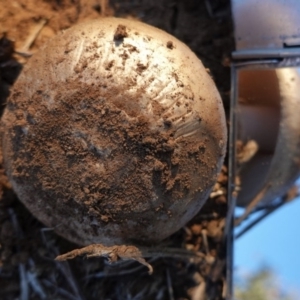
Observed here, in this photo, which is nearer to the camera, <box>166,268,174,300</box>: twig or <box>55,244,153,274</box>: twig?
<box>55,244,153,274</box>: twig

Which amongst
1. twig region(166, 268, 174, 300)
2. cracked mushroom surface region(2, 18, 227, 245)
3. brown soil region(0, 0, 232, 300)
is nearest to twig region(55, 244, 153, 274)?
cracked mushroom surface region(2, 18, 227, 245)

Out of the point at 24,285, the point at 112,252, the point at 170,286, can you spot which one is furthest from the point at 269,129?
the point at 24,285

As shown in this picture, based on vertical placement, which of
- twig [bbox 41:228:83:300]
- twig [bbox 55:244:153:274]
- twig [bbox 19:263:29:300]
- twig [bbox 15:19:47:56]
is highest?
twig [bbox 15:19:47:56]

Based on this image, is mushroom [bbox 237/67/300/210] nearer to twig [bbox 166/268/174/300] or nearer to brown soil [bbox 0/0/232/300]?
brown soil [bbox 0/0/232/300]

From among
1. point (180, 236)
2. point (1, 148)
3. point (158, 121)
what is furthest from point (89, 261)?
point (158, 121)

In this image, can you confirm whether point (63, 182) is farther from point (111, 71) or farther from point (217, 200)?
point (217, 200)

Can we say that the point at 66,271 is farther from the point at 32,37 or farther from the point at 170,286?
the point at 32,37

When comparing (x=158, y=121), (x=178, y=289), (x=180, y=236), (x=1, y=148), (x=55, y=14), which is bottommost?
(x=178, y=289)

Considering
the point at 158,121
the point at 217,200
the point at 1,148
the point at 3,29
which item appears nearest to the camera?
the point at 158,121
